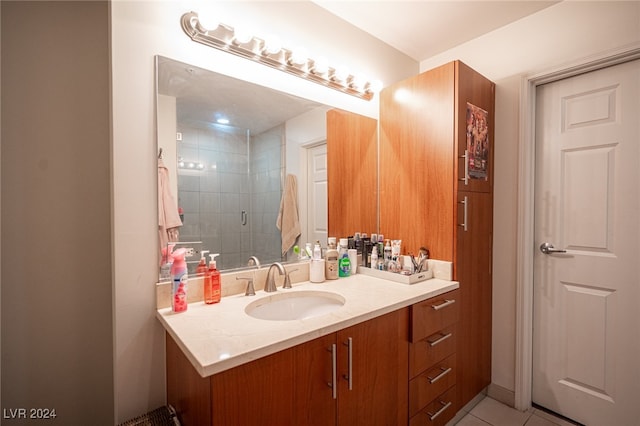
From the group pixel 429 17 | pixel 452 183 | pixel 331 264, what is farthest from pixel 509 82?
pixel 331 264

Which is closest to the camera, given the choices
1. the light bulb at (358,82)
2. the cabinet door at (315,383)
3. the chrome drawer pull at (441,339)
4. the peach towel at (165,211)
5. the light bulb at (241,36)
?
the cabinet door at (315,383)

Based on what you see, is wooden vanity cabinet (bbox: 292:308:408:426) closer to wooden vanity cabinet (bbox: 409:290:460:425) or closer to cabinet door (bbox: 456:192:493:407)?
wooden vanity cabinet (bbox: 409:290:460:425)

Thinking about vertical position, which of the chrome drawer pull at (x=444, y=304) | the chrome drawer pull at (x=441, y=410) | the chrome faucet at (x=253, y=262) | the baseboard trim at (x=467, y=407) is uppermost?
the chrome faucet at (x=253, y=262)

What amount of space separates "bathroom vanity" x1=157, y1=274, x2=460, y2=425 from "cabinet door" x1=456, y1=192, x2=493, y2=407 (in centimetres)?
16

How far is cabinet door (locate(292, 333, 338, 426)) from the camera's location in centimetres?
96

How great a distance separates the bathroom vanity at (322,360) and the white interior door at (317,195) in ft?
1.09

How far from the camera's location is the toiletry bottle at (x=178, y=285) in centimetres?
115

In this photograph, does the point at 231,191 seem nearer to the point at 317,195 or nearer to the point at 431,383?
the point at 317,195

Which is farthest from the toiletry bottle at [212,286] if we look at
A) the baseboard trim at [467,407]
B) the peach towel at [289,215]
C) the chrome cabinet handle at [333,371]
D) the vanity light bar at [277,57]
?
the baseboard trim at [467,407]

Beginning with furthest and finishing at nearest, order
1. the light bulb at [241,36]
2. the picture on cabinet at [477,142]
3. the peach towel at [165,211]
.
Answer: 1. the picture on cabinet at [477,142]
2. the light bulb at [241,36]
3. the peach towel at [165,211]

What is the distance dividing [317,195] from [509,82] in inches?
55.7

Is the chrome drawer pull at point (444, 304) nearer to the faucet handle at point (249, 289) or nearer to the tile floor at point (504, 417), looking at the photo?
the tile floor at point (504, 417)

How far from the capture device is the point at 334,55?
178 centimetres

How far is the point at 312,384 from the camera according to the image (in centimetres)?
100
